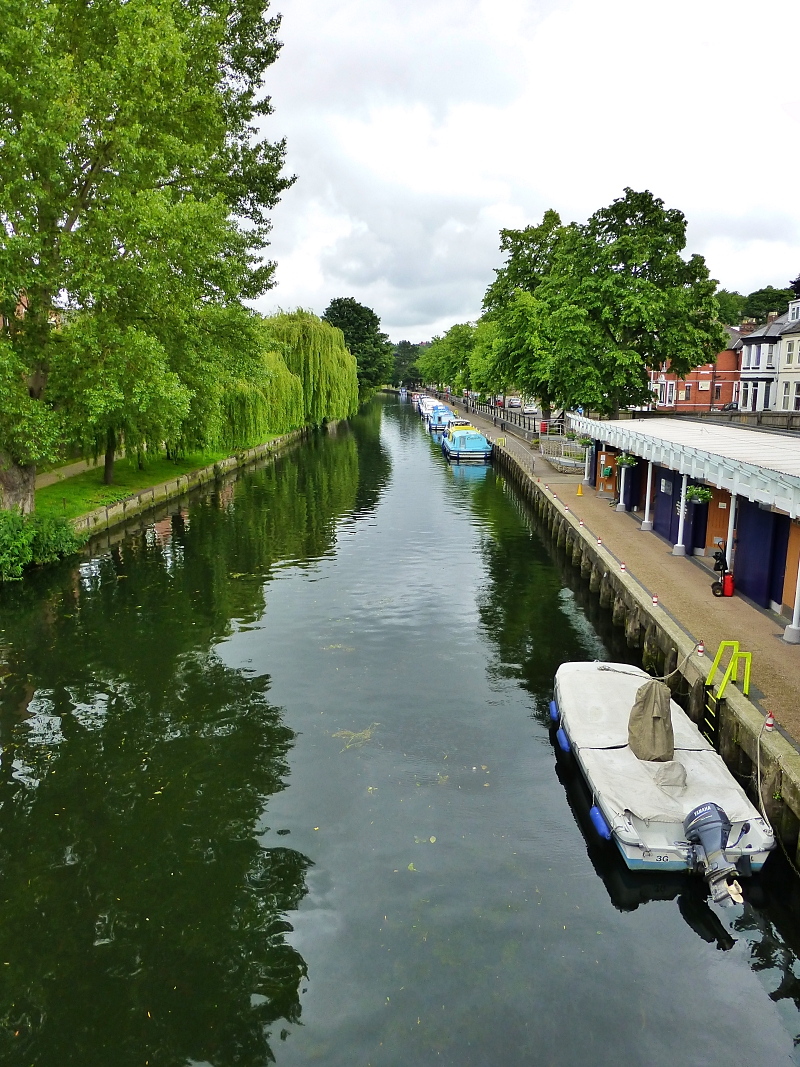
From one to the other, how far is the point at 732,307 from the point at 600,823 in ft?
475

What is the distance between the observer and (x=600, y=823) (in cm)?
1221

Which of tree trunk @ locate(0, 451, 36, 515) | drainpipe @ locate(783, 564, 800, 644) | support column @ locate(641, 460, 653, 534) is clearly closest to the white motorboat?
drainpipe @ locate(783, 564, 800, 644)

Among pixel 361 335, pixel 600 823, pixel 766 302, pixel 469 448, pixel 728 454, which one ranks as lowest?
pixel 600 823

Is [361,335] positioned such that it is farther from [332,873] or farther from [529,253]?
[332,873]

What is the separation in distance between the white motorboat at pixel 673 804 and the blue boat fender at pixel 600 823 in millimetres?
16

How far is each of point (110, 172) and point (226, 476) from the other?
27.3 metres

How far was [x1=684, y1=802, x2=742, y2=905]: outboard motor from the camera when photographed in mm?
10773

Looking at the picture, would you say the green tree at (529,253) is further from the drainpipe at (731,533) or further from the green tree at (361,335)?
the green tree at (361,335)

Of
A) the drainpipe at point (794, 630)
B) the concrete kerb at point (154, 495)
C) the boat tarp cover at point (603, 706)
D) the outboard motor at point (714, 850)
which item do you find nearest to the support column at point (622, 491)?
the drainpipe at point (794, 630)

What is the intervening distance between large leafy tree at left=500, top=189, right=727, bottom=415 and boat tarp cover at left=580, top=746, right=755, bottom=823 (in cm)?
3366

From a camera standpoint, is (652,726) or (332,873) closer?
(332,873)

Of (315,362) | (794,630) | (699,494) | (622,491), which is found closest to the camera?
(794,630)

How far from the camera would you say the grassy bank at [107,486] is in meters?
33.8

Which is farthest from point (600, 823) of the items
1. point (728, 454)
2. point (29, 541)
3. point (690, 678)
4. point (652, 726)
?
point (29, 541)
